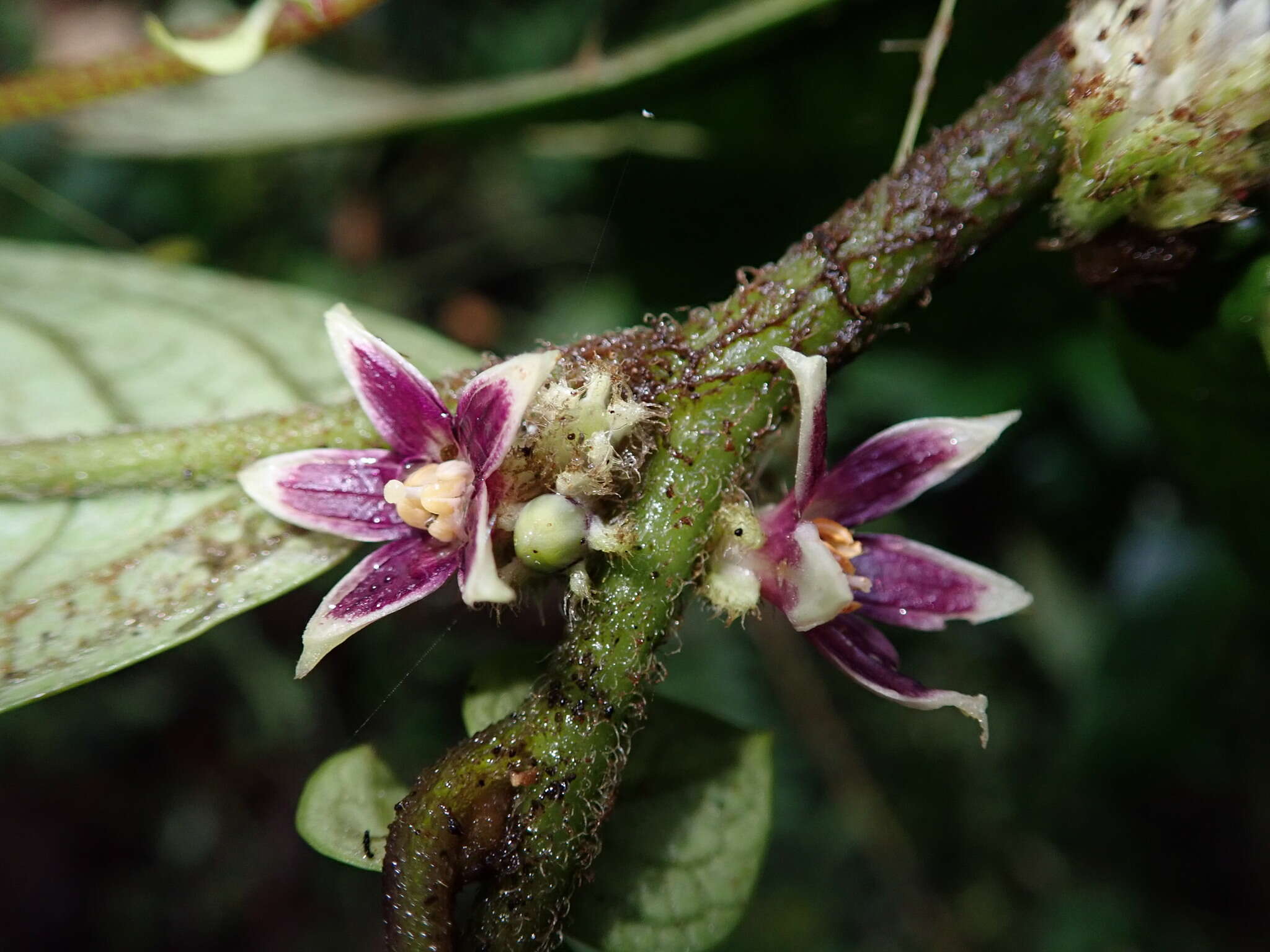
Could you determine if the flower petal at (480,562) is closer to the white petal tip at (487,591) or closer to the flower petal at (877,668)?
the white petal tip at (487,591)

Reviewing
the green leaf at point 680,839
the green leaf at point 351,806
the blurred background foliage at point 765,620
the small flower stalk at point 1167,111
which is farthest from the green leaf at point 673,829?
the blurred background foliage at point 765,620

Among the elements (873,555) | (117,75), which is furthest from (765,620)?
(117,75)

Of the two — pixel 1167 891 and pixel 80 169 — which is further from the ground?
pixel 80 169

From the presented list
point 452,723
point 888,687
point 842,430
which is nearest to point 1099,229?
point 888,687

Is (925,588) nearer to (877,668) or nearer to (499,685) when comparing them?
(877,668)

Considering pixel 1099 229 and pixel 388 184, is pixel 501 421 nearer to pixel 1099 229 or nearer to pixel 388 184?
pixel 1099 229

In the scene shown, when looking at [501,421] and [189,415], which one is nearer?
[501,421]

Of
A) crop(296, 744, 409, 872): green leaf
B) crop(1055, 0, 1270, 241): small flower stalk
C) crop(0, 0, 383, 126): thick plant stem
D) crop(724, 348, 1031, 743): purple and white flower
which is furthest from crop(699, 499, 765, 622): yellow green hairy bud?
crop(0, 0, 383, 126): thick plant stem

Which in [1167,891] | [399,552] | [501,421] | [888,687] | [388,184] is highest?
[388,184]
